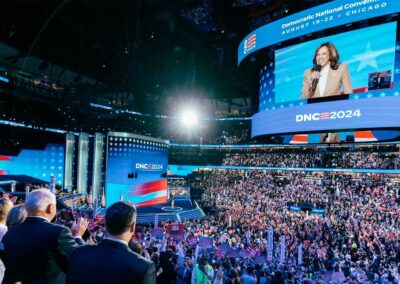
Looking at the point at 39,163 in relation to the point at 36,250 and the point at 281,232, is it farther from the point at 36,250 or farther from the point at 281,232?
the point at 36,250

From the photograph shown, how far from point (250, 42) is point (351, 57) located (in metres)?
4.27

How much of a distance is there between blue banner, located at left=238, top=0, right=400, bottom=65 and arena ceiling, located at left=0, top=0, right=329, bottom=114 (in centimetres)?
224

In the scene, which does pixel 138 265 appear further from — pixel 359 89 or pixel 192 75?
pixel 192 75

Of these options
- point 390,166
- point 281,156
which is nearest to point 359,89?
point 390,166

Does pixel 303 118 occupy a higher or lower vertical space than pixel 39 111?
lower

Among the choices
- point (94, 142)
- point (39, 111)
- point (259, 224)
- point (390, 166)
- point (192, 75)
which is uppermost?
point (192, 75)

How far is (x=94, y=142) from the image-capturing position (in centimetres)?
2841

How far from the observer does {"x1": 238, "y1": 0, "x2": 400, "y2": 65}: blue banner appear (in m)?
9.54

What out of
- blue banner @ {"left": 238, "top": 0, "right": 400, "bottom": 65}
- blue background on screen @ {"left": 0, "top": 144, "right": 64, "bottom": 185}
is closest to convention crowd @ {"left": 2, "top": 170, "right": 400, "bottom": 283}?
blue background on screen @ {"left": 0, "top": 144, "right": 64, "bottom": 185}

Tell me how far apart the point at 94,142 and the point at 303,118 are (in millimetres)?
21768

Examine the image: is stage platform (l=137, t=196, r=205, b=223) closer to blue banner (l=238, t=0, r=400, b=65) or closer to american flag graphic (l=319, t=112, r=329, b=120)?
blue banner (l=238, t=0, r=400, b=65)

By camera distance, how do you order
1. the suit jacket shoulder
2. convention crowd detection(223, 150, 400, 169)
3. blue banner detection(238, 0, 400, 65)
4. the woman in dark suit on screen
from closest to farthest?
the suit jacket shoulder, blue banner detection(238, 0, 400, 65), the woman in dark suit on screen, convention crowd detection(223, 150, 400, 169)

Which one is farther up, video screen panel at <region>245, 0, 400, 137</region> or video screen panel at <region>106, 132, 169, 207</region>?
video screen panel at <region>245, 0, 400, 137</region>

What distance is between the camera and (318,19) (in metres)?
10.8
